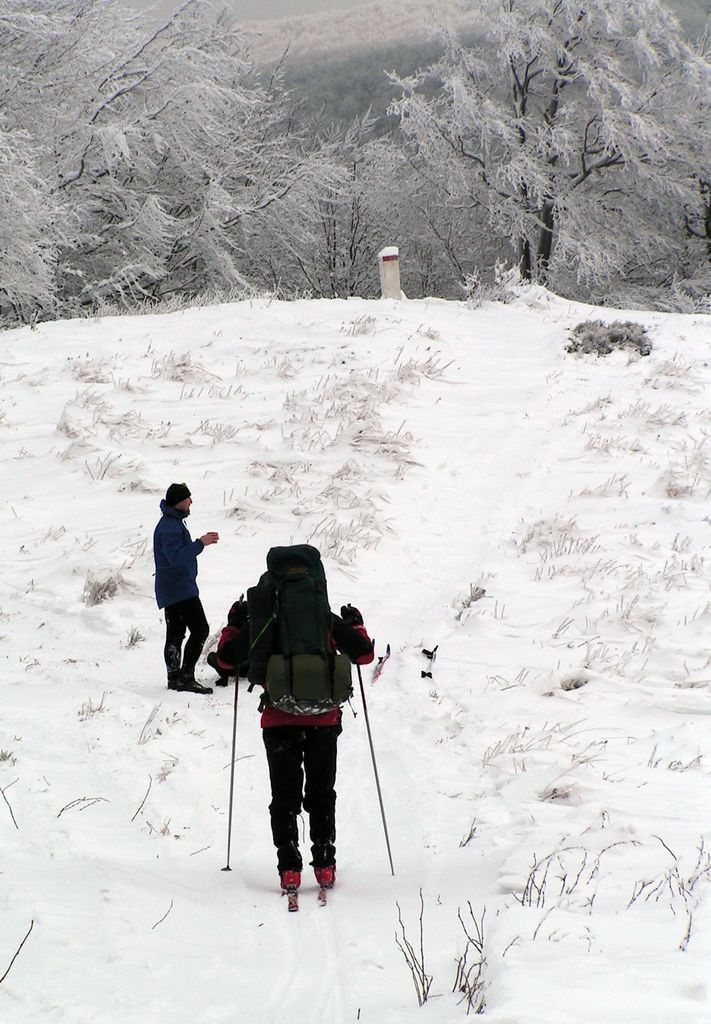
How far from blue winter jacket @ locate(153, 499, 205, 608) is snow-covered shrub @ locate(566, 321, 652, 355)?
10.00 m

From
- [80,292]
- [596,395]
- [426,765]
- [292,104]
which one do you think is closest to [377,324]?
[596,395]

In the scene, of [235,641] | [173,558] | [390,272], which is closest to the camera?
[235,641]

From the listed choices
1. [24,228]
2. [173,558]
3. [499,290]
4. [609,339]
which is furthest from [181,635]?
[499,290]

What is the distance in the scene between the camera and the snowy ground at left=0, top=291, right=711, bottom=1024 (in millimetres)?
3152

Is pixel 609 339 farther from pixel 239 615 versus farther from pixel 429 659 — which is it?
pixel 239 615

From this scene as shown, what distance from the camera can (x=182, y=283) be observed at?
23.2 metres

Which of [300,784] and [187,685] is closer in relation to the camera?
[300,784]

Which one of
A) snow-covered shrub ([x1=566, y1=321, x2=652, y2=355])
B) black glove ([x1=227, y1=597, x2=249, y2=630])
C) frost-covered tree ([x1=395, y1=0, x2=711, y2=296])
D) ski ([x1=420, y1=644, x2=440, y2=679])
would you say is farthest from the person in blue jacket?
frost-covered tree ([x1=395, y1=0, x2=711, y2=296])

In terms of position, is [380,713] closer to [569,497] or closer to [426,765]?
[426,765]

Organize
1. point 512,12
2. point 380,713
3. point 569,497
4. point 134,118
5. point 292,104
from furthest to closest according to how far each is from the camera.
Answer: point 292,104 < point 512,12 < point 134,118 < point 569,497 < point 380,713

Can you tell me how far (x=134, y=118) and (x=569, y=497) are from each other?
16.2 metres

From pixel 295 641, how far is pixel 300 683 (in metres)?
0.20

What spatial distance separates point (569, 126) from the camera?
23.3 m

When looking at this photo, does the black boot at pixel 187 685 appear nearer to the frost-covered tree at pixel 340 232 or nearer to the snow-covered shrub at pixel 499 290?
the snow-covered shrub at pixel 499 290
